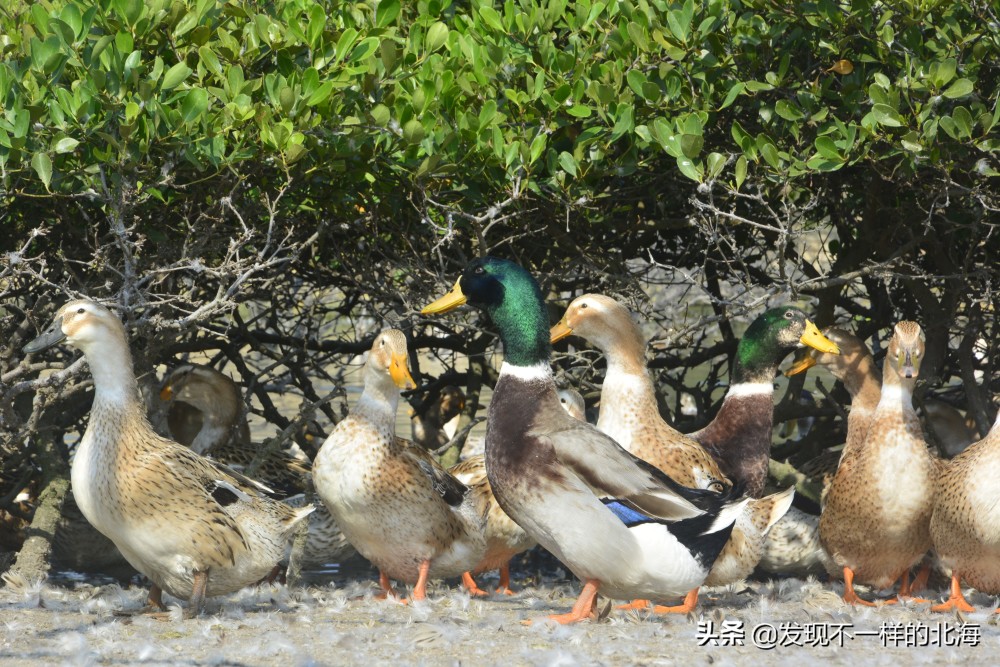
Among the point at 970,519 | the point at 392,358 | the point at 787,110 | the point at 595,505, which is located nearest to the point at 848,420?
the point at 970,519

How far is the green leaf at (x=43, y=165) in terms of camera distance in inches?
197

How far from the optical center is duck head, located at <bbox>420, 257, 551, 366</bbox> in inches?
210

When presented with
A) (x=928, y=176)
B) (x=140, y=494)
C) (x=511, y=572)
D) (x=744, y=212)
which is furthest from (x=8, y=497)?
(x=928, y=176)

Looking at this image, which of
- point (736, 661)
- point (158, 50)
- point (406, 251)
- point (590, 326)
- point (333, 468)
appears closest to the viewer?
point (736, 661)

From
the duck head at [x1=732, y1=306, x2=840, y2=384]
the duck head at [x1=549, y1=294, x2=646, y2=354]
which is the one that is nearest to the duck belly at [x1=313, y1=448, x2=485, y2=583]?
the duck head at [x1=549, y1=294, x2=646, y2=354]

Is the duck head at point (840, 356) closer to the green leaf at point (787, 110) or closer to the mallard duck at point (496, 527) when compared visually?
the mallard duck at point (496, 527)

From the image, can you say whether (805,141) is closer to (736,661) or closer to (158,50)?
(736,661)

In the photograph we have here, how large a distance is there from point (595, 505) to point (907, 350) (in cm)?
191

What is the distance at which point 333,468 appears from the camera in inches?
234

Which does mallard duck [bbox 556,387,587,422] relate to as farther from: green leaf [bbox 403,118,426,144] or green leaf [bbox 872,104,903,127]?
green leaf [bbox 872,104,903,127]

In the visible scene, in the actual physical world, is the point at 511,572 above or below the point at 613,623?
above

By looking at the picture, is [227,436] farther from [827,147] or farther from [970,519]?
[970,519]

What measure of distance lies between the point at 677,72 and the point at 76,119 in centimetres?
251

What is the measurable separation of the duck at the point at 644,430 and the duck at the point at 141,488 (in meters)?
1.88
